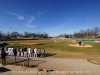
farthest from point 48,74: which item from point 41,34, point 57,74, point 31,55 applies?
point 41,34

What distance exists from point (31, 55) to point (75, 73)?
968cm

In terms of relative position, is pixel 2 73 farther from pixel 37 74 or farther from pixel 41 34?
pixel 41 34

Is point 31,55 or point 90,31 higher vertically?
point 90,31

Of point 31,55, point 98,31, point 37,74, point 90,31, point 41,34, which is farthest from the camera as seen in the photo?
point 41,34

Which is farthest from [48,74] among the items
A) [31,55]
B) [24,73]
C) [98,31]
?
[98,31]

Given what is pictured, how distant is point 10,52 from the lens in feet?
59.3

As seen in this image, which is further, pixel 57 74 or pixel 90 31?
pixel 90 31

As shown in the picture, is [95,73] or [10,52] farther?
[10,52]

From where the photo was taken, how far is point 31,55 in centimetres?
1734

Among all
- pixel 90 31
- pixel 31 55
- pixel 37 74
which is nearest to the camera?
pixel 37 74

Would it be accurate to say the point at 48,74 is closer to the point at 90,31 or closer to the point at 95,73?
the point at 95,73

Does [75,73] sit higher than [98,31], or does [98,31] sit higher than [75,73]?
[98,31]

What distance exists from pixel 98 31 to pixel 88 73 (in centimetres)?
13898

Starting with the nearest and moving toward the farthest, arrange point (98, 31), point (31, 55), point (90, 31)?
point (31, 55), point (98, 31), point (90, 31)
